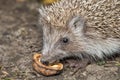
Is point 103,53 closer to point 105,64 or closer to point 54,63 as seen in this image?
point 105,64

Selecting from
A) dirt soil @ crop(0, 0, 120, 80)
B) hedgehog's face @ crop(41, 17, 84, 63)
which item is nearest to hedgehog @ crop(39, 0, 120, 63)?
hedgehog's face @ crop(41, 17, 84, 63)

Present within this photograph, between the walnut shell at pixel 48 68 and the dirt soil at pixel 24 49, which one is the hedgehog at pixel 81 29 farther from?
the dirt soil at pixel 24 49

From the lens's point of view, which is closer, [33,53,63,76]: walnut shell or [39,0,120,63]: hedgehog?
[33,53,63,76]: walnut shell

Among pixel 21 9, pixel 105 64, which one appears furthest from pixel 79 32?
pixel 21 9

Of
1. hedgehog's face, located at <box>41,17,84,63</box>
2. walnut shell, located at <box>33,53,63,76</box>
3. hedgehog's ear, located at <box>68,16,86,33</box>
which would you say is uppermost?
hedgehog's ear, located at <box>68,16,86,33</box>

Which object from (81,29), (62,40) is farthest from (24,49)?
(81,29)

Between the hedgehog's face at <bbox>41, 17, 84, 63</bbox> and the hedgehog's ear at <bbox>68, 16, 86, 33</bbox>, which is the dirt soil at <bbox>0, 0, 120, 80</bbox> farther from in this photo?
the hedgehog's ear at <bbox>68, 16, 86, 33</bbox>
